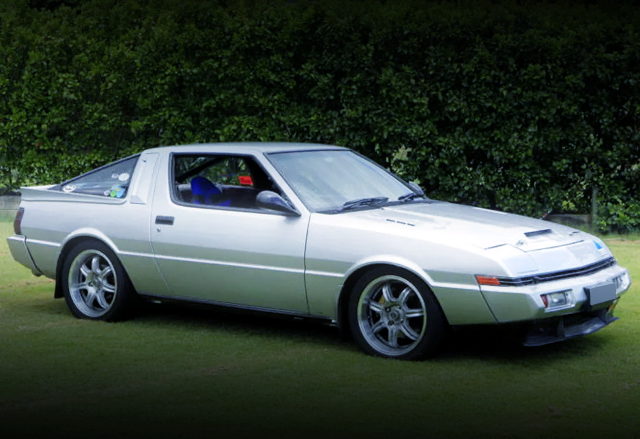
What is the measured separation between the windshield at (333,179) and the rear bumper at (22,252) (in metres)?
2.35

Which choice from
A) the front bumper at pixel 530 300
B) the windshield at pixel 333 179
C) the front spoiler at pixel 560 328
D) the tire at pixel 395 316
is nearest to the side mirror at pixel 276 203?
the windshield at pixel 333 179

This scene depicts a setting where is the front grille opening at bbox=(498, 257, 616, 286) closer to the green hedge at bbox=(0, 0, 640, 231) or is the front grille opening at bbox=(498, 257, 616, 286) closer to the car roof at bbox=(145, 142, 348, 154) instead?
the car roof at bbox=(145, 142, 348, 154)

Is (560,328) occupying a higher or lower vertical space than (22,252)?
lower

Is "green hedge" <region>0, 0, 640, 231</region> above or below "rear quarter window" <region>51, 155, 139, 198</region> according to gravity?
above

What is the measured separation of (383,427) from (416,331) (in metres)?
1.61

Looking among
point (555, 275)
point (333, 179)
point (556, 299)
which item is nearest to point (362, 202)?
point (333, 179)

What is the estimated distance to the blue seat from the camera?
8586 millimetres

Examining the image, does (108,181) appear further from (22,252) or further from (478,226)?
(478,226)

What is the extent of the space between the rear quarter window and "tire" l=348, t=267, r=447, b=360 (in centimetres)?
235

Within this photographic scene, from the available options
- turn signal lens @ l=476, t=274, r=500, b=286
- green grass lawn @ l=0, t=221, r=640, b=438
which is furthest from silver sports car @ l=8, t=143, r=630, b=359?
green grass lawn @ l=0, t=221, r=640, b=438

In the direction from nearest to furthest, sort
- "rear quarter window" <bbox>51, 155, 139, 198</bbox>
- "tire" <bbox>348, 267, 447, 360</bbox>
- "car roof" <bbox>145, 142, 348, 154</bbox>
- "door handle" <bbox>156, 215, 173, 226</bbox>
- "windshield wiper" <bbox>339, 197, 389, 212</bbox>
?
"tire" <bbox>348, 267, 447, 360</bbox>
"windshield wiper" <bbox>339, 197, 389, 212</bbox>
"door handle" <bbox>156, 215, 173, 226</bbox>
"car roof" <bbox>145, 142, 348, 154</bbox>
"rear quarter window" <bbox>51, 155, 139, 198</bbox>

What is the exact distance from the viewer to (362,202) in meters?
7.95

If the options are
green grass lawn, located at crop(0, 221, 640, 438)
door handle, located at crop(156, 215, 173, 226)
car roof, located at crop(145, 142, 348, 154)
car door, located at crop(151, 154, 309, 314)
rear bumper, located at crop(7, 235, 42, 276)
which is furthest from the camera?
rear bumper, located at crop(7, 235, 42, 276)

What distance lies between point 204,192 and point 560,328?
3056 millimetres
